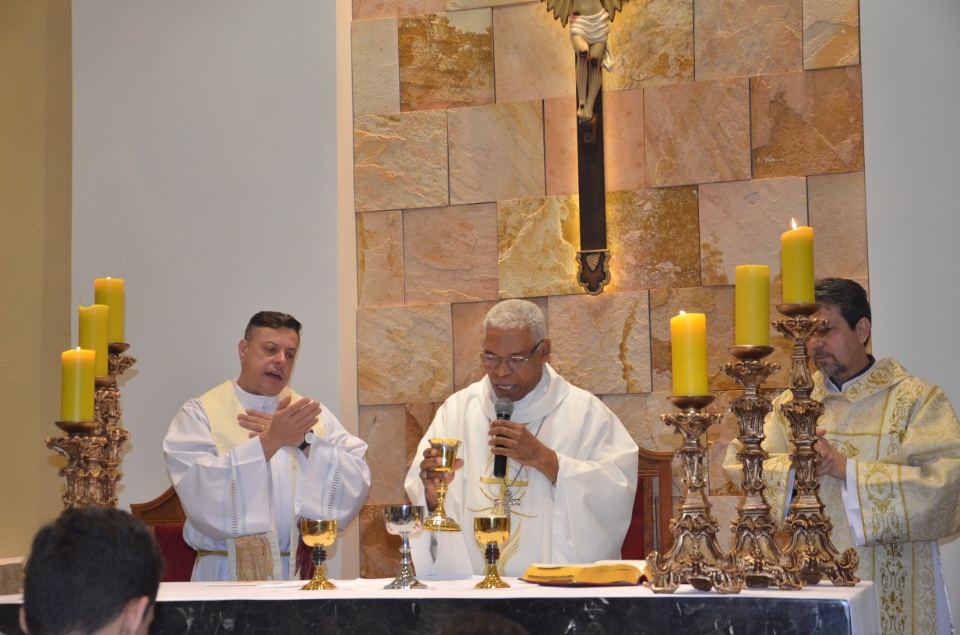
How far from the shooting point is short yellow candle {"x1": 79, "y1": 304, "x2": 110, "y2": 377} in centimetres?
399

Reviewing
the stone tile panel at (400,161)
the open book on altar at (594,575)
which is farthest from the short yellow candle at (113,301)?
the stone tile panel at (400,161)

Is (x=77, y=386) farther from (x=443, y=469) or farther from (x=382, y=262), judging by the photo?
(x=382, y=262)

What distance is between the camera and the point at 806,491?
3.38 metres

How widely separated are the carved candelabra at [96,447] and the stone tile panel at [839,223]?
128 inches

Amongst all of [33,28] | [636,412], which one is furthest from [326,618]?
[33,28]

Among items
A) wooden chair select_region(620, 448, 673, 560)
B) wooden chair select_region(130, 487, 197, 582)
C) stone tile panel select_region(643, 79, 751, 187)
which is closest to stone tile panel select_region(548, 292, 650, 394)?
wooden chair select_region(620, 448, 673, 560)

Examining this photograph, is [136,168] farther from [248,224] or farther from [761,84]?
[761,84]

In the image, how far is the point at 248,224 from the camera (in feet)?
20.9

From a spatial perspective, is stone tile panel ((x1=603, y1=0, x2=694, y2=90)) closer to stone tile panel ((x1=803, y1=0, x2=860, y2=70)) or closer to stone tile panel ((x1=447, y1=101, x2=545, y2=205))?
stone tile panel ((x1=447, y1=101, x2=545, y2=205))

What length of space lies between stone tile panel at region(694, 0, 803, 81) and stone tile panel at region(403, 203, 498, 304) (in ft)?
4.43

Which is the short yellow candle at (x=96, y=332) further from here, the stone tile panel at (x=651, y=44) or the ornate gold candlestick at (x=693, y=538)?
the stone tile panel at (x=651, y=44)

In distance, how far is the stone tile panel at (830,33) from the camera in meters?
5.62

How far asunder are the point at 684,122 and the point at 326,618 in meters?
3.55

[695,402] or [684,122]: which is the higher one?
[684,122]
